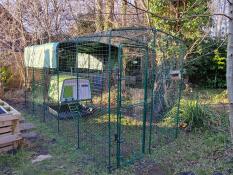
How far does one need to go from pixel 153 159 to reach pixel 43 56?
3.27 meters

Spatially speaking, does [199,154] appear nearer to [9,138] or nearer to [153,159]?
[153,159]

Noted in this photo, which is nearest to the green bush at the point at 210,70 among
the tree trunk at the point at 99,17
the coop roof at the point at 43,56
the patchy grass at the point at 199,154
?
the tree trunk at the point at 99,17

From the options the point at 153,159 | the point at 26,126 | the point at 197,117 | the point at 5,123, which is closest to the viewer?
the point at 153,159

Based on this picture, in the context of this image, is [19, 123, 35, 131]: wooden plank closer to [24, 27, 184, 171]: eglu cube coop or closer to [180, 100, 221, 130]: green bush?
[24, 27, 184, 171]: eglu cube coop

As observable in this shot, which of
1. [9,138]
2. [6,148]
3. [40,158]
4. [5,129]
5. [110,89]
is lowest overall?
[40,158]

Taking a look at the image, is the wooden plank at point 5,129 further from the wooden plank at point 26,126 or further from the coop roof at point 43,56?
the coop roof at point 43,56

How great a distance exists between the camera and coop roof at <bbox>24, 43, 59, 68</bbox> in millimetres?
5238

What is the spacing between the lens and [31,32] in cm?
928

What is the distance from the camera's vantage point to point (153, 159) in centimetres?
412

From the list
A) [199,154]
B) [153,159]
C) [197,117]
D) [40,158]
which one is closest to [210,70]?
[197,117]

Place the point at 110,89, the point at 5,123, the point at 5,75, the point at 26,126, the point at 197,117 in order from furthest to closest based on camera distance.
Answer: the point at 5,75
the point at 26,126
the point at 197,117
the point at 110,89
the point at 5,123

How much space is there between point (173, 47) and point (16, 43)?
5861mm

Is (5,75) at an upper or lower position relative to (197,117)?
upper

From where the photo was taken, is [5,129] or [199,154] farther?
[5,129]
